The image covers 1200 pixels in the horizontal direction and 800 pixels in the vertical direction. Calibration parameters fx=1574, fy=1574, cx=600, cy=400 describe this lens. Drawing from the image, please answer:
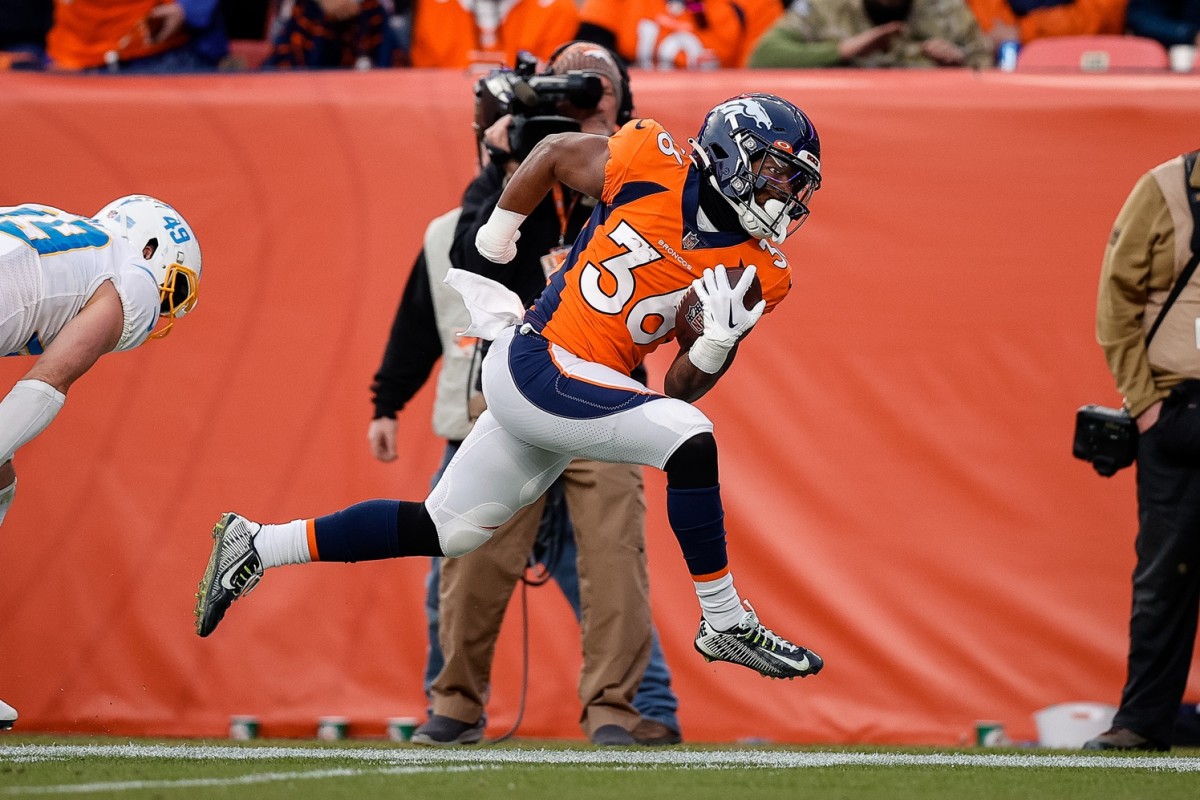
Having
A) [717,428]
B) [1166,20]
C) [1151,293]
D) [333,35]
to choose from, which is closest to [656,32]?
[333,35]

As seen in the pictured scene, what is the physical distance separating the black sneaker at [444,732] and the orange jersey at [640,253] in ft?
4.22

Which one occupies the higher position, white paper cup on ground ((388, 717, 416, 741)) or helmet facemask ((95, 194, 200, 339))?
helmet facemask ((95, 194, 200, 339))

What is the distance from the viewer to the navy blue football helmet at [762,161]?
3523mm

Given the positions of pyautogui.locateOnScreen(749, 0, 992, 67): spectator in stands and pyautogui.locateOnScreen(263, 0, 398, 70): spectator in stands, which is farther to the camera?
pyautogui.locateOnScreen(263, 0, 398, 70): spectator in stands

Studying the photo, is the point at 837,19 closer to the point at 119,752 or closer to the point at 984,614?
the point at 984,614

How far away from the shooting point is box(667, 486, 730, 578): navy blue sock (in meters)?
3.42

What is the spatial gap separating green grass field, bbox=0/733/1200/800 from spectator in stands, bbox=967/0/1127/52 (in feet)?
10.8

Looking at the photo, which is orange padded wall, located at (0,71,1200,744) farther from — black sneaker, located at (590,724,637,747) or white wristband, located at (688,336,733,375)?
white wristband, located at (688,336,733,375)

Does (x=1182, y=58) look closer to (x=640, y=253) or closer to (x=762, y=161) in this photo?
(x=762, y=161)

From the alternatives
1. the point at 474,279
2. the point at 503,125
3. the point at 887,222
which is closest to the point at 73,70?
the point at 503,125

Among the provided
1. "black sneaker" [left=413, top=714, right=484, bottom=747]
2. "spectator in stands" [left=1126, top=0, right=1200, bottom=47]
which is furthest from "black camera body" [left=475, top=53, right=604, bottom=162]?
"spectator in stands" [left=1126, top=0, right=1200, bottom=47]

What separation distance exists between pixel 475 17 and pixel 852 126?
1.72 meters

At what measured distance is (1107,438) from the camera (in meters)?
4.33

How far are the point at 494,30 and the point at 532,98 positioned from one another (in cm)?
200
